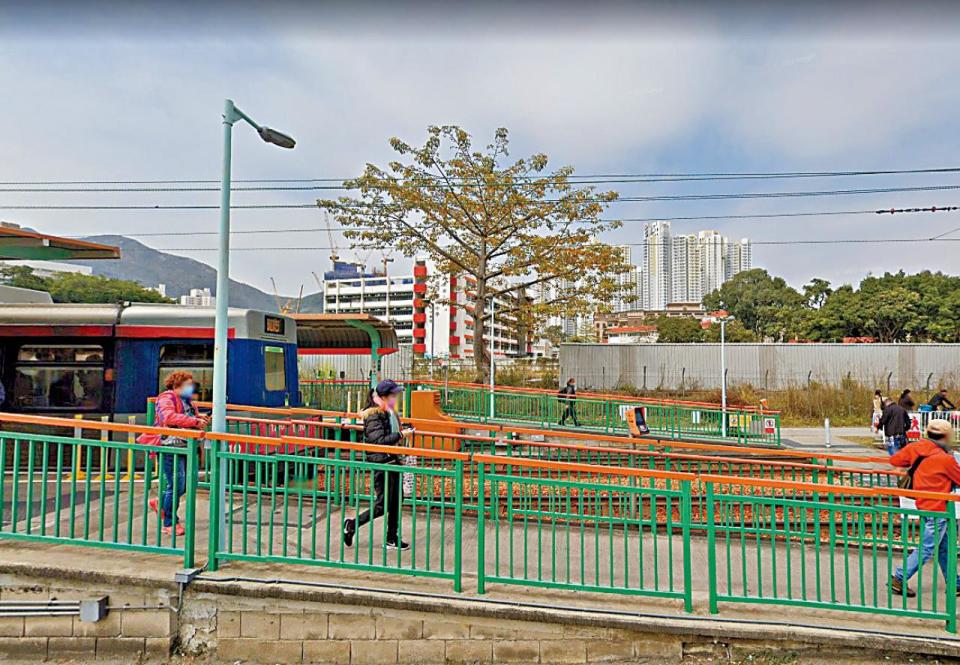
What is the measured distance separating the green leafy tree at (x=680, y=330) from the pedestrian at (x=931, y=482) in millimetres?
72829

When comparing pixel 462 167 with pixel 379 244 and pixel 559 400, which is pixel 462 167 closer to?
pixel 379 244

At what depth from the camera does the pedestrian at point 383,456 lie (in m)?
5.63

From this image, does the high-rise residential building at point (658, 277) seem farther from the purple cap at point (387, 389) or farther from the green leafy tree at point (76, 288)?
the purple cap at point (387, 389)

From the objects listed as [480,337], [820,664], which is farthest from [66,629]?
[480,337]

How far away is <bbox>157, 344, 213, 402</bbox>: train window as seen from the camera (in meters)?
9.95

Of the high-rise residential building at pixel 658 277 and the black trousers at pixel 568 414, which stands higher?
the high-rise residential building at pixel 658 277

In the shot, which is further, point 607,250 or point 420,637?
point 607,250

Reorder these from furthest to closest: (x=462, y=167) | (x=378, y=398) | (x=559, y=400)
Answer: (x=462, y=167)
(x=559, y=400)
(x=378, y=398)

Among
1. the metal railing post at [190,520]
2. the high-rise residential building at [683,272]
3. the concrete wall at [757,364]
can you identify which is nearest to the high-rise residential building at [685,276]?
the high-rise residential building at [683,272]

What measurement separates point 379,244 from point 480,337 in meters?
5.18

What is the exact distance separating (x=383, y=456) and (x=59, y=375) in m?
6.89

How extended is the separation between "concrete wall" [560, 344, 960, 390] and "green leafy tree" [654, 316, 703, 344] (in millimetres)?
46418

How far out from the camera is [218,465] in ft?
17.1

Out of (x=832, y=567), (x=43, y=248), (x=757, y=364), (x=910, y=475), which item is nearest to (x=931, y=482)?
(x=910, y=475)
